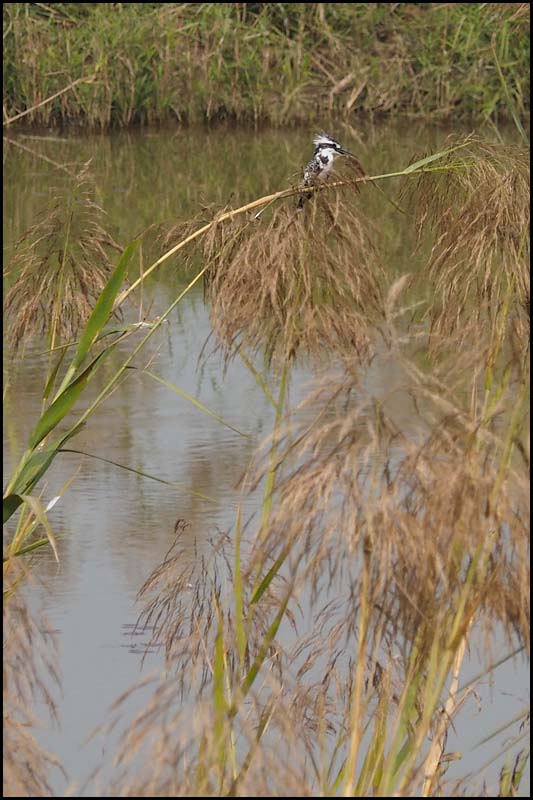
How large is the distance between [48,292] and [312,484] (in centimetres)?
77

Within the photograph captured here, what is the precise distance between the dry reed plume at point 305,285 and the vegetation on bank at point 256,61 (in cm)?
603

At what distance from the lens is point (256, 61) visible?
8.04 m

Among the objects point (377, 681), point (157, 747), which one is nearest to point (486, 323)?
point (377, 681)

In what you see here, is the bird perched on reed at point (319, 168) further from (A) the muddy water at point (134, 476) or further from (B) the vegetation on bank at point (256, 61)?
(B) the vegetation on bank at point (256, 61)

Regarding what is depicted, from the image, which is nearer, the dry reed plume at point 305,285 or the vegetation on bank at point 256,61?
the dry reed plume at point 305,285

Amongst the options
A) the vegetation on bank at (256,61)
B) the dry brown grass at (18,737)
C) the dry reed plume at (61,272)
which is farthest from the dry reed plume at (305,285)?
the vegetation on bank at (256,61)

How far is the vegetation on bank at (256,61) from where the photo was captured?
778cm

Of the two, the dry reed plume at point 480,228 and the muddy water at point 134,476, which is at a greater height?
the dry reed plume at point 480,228

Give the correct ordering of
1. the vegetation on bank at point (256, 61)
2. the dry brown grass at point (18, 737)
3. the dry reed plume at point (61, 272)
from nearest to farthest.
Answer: the dry brown grass at point (18, 737), the dry reed plume at point (61, 272), the vegetation on bank at point (256, 61)

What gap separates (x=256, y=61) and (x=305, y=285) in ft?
22.1

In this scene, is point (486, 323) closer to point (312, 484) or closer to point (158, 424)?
point (312, 484)


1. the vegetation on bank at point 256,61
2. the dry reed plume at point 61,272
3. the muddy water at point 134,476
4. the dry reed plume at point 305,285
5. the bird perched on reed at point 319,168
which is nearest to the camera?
the dry reed plume at point 305,285

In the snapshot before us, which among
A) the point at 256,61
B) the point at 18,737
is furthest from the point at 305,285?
the point at 256,61

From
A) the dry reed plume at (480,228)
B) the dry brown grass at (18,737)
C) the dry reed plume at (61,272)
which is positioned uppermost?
the dry reed plume at (480,228)
